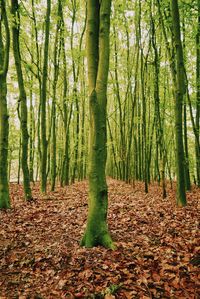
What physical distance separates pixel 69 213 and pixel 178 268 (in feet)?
13.6

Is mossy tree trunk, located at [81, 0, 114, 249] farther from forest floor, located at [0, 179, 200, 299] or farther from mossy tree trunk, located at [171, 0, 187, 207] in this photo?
mossy tree trunk, located at [171, 0, 187, 207]

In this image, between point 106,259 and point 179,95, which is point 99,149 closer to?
point 106,259

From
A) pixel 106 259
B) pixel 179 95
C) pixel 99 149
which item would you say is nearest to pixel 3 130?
pixel 99 149

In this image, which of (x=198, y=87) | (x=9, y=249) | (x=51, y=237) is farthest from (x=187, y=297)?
(x=198, y=87)

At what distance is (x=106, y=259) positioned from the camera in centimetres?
450

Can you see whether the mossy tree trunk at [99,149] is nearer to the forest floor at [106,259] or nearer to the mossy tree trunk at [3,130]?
the forest floor at [106,259]

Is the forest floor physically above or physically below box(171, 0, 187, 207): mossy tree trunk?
below

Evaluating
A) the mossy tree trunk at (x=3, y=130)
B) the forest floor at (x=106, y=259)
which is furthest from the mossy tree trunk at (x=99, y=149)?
the mossy tree trunk at (x=3, y=130)

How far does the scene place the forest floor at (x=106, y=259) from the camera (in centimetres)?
388

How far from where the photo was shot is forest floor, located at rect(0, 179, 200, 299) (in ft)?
12.7

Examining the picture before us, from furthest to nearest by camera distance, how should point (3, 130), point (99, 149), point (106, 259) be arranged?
point (3, 130)
point (99, 149)
point (106, 259)

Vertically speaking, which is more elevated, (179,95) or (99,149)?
(179,95)

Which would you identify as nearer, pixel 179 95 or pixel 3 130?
pixel 179 95

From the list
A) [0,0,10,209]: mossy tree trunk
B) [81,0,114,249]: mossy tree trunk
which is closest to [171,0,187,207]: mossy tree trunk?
[81,0,114,249]: mossy tree trunk
